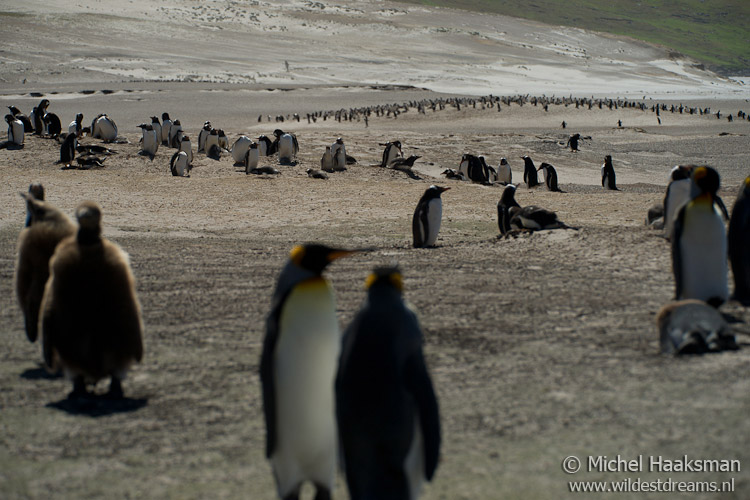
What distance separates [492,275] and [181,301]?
9.64 ft

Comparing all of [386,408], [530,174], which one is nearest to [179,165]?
[530,174]

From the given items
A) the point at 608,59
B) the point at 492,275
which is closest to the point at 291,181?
the point at 492,275

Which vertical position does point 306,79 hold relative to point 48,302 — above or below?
above

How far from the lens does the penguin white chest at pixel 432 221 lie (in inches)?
403

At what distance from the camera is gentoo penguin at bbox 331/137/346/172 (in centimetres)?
1891

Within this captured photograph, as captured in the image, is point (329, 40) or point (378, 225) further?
point (329, 40)

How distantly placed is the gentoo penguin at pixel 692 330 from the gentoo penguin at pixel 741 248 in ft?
4.76

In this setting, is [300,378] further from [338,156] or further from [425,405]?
[338,156]

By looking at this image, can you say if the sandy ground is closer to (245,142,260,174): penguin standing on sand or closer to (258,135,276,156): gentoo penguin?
(245,142,260,174): penguin standing on sand

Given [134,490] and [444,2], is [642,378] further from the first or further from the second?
[444,2]

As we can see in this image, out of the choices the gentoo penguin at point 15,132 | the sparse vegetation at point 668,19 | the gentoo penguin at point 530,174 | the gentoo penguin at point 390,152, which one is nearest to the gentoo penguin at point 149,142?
the gentoo penguin at point 15,132

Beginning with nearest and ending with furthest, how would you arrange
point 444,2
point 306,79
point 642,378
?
point 642,378, point 306,79, point 444,2

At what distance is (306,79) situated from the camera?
193ft

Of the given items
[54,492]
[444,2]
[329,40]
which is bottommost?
[54,492]
